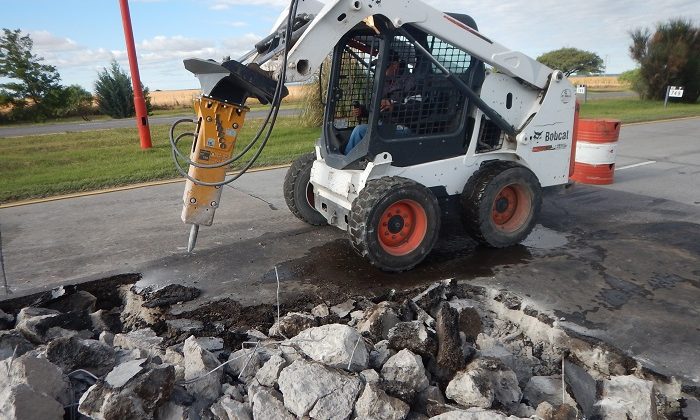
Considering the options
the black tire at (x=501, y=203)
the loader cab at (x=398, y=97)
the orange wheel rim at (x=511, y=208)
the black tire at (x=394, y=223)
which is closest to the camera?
the black tire at (x=394, y=223)

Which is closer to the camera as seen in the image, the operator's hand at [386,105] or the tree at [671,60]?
the operator's hand at [386,105]

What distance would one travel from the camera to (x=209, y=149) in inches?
169

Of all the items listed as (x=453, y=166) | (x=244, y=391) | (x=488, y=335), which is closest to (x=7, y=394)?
(x=244, y=391)

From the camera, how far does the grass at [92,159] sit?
28.4 feet

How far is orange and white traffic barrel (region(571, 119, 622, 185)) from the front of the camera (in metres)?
8.02

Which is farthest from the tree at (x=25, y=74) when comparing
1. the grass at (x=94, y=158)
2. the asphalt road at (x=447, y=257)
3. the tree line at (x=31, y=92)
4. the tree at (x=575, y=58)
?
the tree at (x=575, y=58)

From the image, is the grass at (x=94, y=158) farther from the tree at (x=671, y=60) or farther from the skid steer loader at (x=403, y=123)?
the tree at (x=671, y=60)

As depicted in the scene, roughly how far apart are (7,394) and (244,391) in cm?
115

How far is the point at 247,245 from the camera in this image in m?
5.60

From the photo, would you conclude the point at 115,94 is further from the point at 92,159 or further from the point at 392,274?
the point at 392,274

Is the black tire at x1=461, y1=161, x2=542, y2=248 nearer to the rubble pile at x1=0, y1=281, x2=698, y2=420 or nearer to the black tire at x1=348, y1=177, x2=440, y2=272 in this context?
the black tire at x1=348, y1=177, x2=440, y2=272

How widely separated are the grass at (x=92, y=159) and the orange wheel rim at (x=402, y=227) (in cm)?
582

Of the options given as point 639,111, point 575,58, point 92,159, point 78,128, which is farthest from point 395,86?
point 575,58

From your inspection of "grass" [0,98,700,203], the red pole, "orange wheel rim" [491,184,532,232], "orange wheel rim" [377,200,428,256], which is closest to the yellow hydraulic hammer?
"orange wheel rim" [377,200,428,256]
